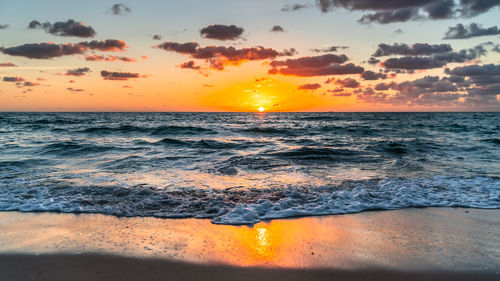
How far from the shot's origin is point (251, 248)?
3803mm

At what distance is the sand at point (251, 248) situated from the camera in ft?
10.5

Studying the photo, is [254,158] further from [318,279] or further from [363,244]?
[318,279]

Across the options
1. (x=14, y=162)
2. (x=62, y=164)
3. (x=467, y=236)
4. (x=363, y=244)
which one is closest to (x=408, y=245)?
(x=363, y=244)

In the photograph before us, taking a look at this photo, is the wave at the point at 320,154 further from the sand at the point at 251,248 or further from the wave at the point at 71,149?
the wave at the point at 71,149

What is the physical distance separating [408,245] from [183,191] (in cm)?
457

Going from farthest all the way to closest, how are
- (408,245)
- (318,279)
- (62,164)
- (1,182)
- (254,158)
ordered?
(254,158)
(62,164)
(1,182)
(408,245)
(318,279)

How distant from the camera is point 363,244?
3.95m

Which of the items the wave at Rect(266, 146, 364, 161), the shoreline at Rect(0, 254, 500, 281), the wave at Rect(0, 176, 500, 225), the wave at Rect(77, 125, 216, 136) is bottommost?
the shoreline at Rect(0, 254, 500, 281)

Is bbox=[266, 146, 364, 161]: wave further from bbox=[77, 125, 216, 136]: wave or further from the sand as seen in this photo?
bbox=[77, 125, 216, 136]: wave

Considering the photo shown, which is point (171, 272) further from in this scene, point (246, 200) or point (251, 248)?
point (246, 200)

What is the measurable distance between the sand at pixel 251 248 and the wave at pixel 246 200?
33 cm

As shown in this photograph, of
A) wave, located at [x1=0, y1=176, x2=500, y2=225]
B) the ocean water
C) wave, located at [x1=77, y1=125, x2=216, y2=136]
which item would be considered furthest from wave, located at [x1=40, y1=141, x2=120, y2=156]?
wave, located at [x1=77, y1=125, x2=216, y2=136]

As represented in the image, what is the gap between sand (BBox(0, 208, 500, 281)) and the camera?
3.21 m

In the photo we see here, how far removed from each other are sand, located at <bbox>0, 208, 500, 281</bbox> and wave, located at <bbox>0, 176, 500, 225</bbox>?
1.08 feet
